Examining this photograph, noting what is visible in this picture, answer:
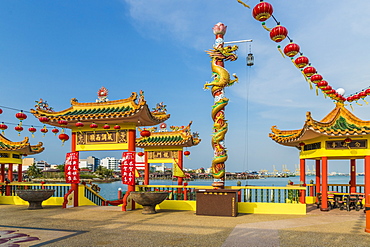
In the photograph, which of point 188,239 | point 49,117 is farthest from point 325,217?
point 49,117

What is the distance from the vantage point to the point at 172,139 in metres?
22.5

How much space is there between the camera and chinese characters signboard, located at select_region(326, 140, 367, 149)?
37.4 feet

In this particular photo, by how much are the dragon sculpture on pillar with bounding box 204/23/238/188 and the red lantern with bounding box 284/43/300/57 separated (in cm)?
338

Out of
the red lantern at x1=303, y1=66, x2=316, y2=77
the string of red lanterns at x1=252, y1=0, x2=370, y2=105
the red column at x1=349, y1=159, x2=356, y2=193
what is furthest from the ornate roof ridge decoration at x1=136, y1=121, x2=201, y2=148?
the red lantern at x1=303, y1=66, x2=316, y2=77

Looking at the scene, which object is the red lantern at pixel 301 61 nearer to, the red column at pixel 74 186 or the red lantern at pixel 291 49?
the red lantern at pixel 291 49

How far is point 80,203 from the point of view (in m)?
13.8

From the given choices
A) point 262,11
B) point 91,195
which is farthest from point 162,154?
point 262,11

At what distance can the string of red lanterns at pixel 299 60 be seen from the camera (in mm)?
6920

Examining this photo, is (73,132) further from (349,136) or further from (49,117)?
(349,136)

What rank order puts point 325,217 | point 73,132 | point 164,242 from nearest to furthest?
point 164,242 < point 325,217 < point 73,132

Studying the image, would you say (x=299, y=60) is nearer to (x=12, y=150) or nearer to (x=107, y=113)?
(x=107, y=113)

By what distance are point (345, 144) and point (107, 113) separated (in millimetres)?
8905

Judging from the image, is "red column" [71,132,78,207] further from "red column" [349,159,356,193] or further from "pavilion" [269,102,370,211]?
"red column" [349,159,356,193]

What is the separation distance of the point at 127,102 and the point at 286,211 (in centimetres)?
715
